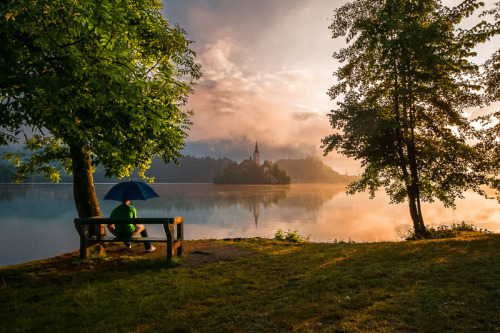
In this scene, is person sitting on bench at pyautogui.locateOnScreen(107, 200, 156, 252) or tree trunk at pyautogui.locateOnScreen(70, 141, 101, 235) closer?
person sitting on bench at pyautogui.locateOnScreen(107, 200, 156, 252)

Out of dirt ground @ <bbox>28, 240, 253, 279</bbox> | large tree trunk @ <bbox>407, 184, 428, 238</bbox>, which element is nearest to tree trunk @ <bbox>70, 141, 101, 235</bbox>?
dirt ground @ <bbox>28, 240, 253, 279</bbox>

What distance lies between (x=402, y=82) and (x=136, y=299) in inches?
650

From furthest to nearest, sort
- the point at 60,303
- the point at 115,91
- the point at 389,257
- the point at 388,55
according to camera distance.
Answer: the point at 388,55
the point at 389,257
the point at 115,91
the point at 60,303

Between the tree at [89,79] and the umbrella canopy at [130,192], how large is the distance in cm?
107

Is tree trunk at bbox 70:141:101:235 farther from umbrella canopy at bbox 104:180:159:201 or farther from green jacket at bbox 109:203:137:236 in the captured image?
green jacket at bbox 109:203:137:236

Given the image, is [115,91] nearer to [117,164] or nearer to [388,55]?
[117,164]

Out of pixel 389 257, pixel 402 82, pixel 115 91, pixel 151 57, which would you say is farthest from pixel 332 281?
pixel 402 82

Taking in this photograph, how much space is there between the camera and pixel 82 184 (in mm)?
11070

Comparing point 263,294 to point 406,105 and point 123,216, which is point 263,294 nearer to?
point 123,216

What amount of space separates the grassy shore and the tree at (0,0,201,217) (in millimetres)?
3940

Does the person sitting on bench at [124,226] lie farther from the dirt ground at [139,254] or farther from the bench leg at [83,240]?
the dirt ground at [139,254]

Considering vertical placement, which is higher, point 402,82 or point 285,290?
point 402,82

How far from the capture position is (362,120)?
16.6 m

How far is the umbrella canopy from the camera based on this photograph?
10.0 meters
